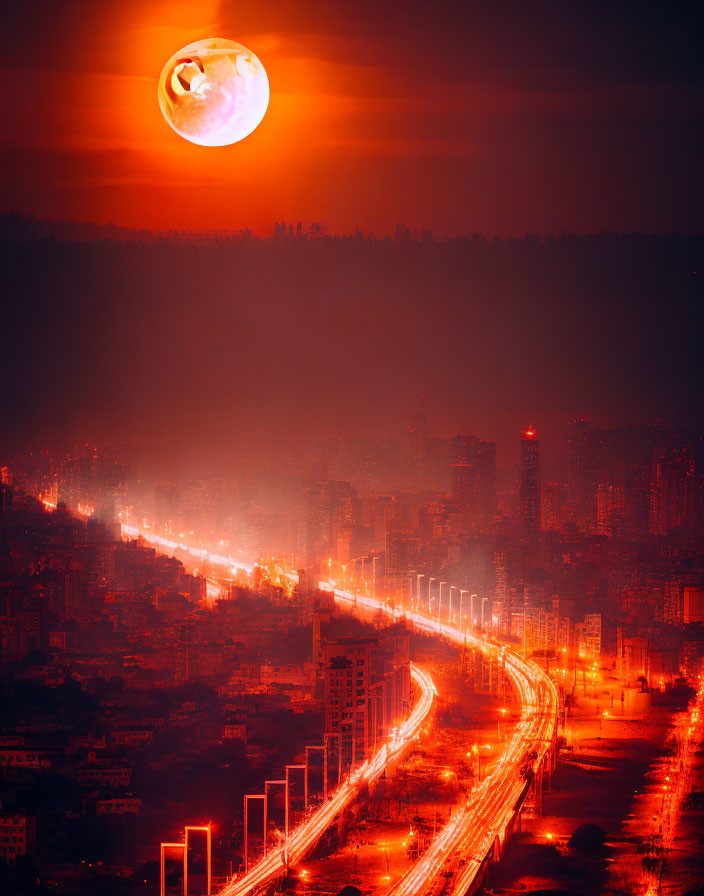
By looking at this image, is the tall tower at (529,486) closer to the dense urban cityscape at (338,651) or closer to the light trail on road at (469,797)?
the dense urban cityscape at (338,651)

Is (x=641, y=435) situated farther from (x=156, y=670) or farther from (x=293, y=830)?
(x=293, y=830)

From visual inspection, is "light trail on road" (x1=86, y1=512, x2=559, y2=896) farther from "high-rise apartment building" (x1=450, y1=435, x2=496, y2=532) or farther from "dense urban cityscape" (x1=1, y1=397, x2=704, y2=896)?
"high-rise apartment building" (x1=450, y1=435, x2=496, y2=532)

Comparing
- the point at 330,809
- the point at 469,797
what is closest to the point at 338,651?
the point at 469,797

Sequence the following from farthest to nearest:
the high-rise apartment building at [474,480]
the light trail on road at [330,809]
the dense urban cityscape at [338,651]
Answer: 1. the high-rise apartment building at [474,480]
2. the dense urban cityscape at [338,651]
3. the light trail on road at [330,809]

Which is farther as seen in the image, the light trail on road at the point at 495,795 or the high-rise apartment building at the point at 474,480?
the high-rise apartment building at the point at 474,480

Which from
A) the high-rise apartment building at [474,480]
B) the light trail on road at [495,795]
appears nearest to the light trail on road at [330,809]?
the light trail on road at [495,795]

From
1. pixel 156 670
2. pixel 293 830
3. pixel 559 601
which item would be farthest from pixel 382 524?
pixel 293 830

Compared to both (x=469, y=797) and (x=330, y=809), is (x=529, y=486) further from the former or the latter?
(x=330, y=809)

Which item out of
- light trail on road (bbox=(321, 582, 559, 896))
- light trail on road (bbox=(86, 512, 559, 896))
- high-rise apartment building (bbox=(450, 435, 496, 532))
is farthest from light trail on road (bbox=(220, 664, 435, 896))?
high-rise apartment building (bbox=(450, 435, 496, 532))
